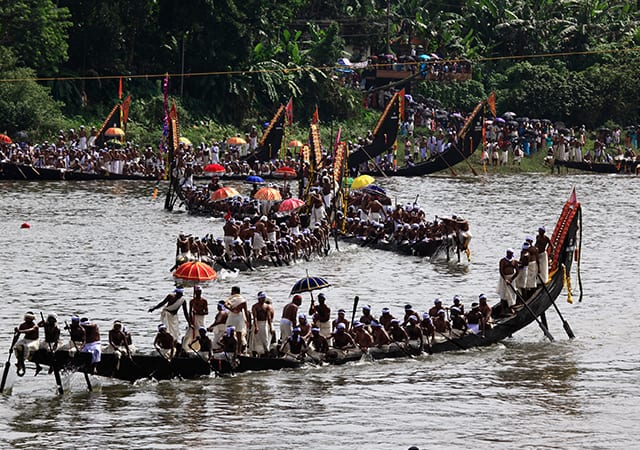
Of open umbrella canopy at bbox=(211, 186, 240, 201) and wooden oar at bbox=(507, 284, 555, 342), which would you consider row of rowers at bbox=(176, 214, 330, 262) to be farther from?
wooden oar at bbox=(507, 284, 555, 342)

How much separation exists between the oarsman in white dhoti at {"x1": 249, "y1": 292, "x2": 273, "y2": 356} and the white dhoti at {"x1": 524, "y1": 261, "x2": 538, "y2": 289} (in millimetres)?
6422

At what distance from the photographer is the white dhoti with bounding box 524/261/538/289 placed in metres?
29.6

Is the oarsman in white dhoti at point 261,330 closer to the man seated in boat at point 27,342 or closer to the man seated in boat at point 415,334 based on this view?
the man seated in boat at point 415,334

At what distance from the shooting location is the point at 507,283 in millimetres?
29375

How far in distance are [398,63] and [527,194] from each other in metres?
17.4

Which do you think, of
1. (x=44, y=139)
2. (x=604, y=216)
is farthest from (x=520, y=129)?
(x=44, y=139)

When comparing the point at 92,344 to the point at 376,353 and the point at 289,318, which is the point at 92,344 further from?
the point at 376,353

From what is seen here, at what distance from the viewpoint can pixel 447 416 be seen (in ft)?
78.5

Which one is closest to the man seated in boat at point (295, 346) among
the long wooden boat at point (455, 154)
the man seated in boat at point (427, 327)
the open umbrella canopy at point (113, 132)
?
the man seated in boat at point (427, 327)

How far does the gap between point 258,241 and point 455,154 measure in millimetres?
24915

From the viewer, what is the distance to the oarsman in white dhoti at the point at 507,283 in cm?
2923

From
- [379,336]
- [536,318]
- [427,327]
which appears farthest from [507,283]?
[379,336]

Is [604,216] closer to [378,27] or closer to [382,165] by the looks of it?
[382,165]

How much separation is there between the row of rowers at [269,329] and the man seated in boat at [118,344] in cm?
67
